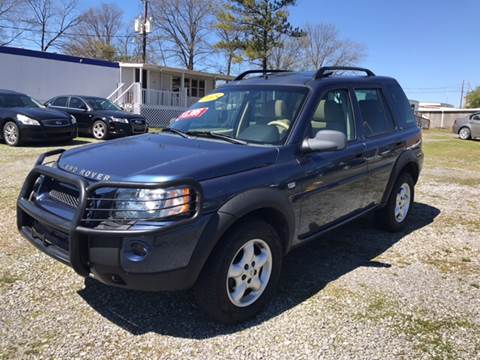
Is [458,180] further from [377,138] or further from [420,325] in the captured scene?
[420,325]

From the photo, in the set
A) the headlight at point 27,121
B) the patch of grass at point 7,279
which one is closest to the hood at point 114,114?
the headlight at point 27,121

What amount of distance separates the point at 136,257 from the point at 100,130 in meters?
13.0

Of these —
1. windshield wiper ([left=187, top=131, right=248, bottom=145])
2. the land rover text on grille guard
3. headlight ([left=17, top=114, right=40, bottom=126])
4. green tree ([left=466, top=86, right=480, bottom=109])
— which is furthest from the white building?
green tree ([left=466, top=86, right=480, bottom=109])

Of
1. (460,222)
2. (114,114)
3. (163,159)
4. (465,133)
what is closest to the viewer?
(163,159)

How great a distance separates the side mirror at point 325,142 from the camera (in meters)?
3.47

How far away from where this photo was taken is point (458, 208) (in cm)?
697

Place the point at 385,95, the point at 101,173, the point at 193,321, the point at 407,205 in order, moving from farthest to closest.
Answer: the point at 407,205
the point at 385,95
the point at 193,321
the point at 101,173

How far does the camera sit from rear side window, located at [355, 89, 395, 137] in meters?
4.57

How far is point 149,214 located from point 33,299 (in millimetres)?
1546

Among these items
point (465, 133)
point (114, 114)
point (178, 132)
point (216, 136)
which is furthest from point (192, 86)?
point (216, 136)

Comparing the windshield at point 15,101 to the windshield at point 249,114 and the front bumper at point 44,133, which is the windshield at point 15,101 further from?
the windshield at point 249,114

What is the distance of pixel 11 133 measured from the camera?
11.9m

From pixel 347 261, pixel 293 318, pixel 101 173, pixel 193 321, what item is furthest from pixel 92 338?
pixel 347 261

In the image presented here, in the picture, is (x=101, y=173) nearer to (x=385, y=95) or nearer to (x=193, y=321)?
(x=193, y=321)
